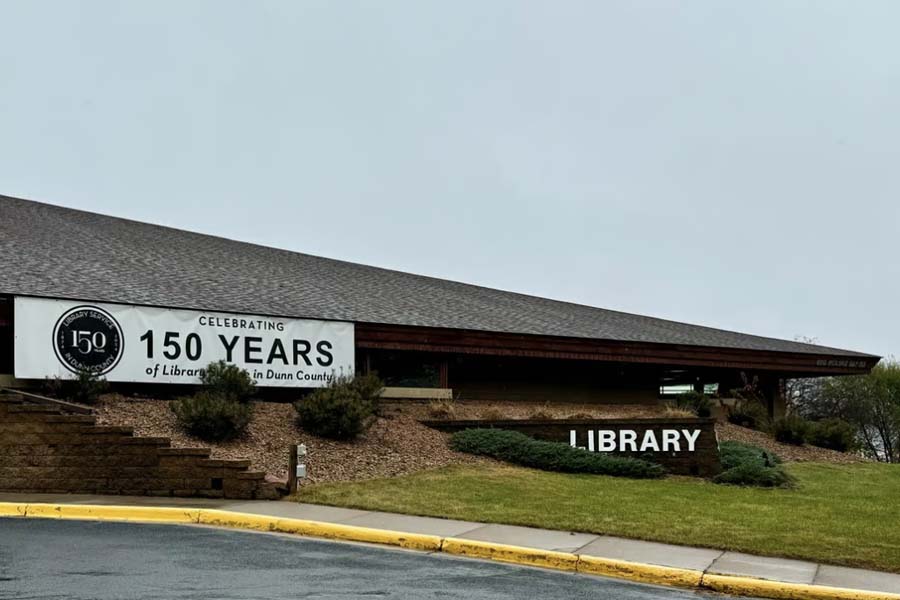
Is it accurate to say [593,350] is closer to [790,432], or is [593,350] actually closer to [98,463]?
[790,432]

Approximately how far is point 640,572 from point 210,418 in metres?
8.75

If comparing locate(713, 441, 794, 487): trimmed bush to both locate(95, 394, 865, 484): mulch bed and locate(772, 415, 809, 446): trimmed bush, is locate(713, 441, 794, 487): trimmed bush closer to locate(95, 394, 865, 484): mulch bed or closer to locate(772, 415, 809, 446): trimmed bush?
locate(95, 394, 865, 484): mulch bed

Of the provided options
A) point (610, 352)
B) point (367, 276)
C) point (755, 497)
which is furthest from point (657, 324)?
point (755, 497)

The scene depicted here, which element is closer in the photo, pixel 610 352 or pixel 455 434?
pixel 455 434

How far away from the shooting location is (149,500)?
13.9 metres

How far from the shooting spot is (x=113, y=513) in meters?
12.7

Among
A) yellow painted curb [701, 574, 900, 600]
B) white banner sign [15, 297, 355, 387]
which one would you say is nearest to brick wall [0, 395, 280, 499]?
white banner sign [15, 297, 355, 387]

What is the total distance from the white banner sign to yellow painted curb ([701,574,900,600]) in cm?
1245

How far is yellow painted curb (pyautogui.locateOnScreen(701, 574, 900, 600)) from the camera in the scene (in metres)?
9.02

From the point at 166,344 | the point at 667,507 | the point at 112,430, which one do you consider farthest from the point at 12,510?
the point at 667,507

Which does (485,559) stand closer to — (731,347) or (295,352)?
(295,352)

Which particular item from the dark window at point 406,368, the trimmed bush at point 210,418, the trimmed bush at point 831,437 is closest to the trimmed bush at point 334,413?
the trimmed bush at point 210,418

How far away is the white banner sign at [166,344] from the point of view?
56.6 feet

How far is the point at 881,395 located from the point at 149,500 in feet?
137
